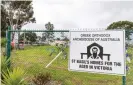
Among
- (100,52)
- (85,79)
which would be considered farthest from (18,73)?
(85,79)

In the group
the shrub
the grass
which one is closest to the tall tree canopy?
the grass

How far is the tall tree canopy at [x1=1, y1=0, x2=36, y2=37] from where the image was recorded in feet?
109

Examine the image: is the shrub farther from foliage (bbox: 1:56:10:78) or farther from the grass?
the grass

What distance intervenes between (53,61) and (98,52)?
2788 millimetres

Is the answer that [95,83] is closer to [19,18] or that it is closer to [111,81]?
[111,81]

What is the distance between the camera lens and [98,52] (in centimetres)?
573

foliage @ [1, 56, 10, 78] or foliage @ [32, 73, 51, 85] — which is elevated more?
foliage @ [1, 56, 10, 78]

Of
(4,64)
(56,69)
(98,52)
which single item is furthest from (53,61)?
(98,52)

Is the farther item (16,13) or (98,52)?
(16,13)

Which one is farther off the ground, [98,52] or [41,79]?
[98,52]

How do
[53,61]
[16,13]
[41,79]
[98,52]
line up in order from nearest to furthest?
[98,52] < [41,79] < [53,61] < [16,13]

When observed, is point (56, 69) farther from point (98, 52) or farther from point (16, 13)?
point (16, 13)

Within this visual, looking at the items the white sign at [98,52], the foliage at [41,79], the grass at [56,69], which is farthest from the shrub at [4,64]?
the white sign at [98,52]

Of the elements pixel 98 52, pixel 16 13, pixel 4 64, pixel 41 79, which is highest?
pixel 16 13
